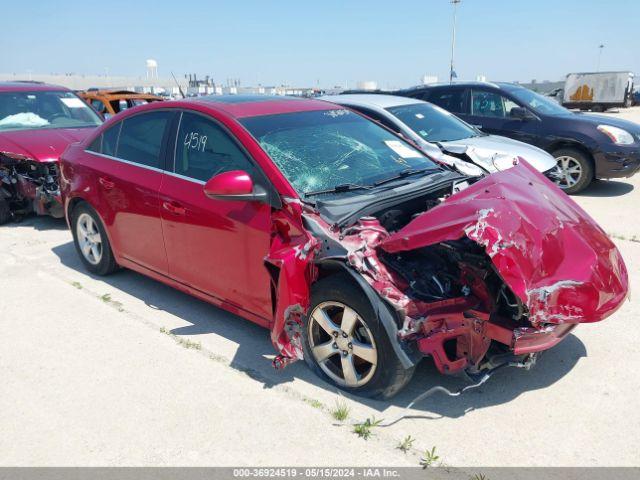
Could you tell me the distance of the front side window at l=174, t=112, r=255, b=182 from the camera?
363cm

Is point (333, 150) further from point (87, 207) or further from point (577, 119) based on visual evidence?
point (577, 119)

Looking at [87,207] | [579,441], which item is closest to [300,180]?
[579,441]

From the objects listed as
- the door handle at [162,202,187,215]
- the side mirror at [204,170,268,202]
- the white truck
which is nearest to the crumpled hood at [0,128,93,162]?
the door handle at [162,202,187,215]

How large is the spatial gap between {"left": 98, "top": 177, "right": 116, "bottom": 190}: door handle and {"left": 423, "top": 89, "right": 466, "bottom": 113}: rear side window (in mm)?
6315

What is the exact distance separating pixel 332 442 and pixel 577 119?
24.5 ft

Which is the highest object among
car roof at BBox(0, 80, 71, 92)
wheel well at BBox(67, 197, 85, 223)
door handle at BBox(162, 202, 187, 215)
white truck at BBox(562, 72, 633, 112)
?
car roof at BBox(0, 80, 71, 92)

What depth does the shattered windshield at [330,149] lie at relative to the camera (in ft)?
11.5

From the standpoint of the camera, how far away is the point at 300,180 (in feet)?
11.2

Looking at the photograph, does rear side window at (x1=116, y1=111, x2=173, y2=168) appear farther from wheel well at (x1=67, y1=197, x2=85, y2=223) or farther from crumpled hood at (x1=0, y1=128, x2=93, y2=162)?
crumpled hood at (x1=0, y1=128, x2=93, y2=162)

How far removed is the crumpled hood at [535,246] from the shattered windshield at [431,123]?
13.3 ft

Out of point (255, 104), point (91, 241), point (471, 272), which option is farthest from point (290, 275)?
point (91, 241)

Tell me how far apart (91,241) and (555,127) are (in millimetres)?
6966

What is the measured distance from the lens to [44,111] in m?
8.07

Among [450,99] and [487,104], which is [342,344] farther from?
[450,99]
